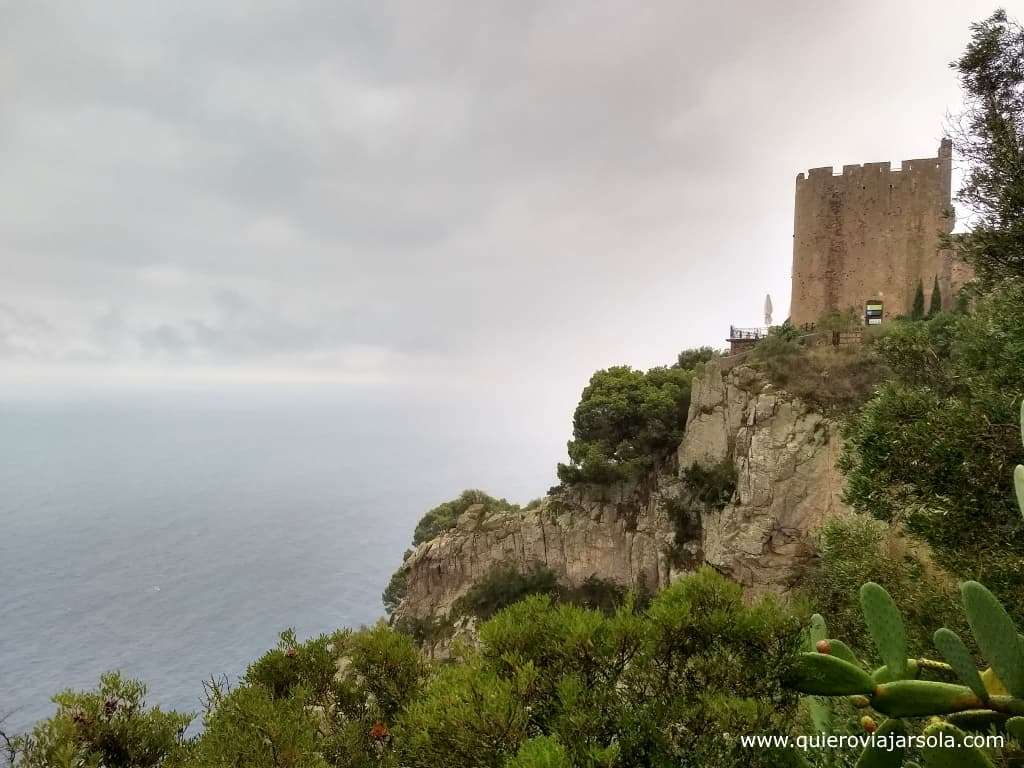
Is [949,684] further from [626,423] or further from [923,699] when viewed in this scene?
[626,423]

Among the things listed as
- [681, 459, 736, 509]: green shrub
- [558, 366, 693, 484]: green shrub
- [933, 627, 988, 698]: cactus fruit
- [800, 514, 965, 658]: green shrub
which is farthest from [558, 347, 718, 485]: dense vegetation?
[933, 627, 988, 698]: cactus fruit

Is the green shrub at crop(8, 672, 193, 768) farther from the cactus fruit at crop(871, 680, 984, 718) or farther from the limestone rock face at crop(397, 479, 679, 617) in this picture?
the limestone rock face at crop(397, 479, 679, 617)

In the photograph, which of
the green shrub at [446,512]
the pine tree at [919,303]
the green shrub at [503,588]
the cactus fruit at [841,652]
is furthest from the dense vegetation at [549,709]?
the green shrub at [446,512]

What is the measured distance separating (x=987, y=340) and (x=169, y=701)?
8069 centimetres

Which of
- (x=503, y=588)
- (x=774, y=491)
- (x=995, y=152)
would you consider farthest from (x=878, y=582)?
(x=503, y=588)

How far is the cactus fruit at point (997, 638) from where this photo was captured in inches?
116

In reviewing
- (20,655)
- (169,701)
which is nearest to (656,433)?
(169,701)

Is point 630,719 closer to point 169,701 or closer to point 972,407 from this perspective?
point 972,407

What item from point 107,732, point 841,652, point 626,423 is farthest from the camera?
point 626,423

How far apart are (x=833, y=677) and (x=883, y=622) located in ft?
1.67

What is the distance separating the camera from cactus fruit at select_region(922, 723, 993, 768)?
2604 millimetres

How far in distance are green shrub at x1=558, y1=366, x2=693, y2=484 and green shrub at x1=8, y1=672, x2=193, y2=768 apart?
22000 millimetres

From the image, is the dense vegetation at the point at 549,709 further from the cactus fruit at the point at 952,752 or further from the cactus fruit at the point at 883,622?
the cactus fruit at the point at 952,752

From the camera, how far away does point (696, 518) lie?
79.5 feet
